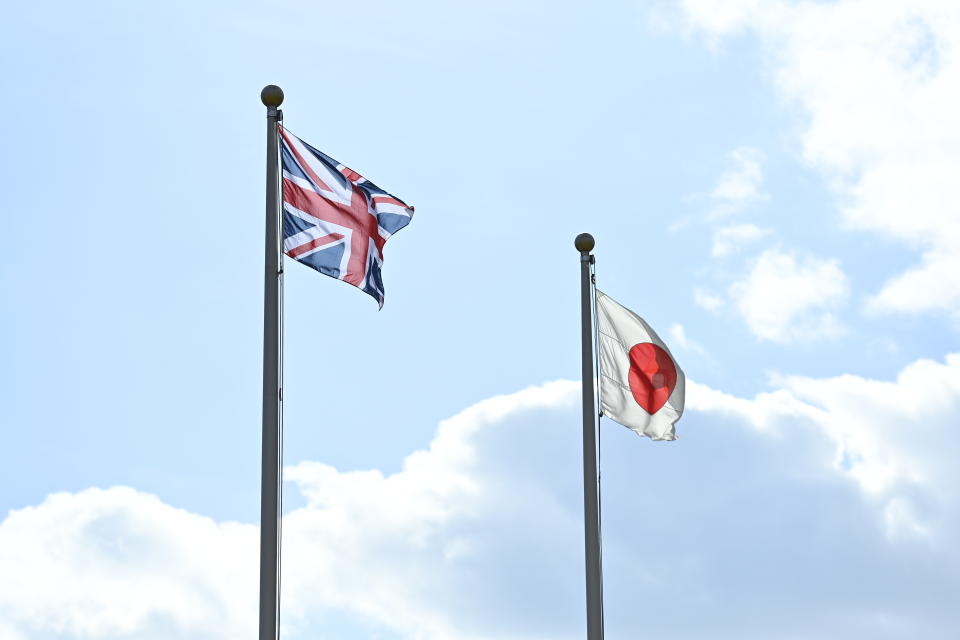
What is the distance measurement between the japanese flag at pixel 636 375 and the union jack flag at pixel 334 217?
4.82m

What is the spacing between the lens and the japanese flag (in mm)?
22031

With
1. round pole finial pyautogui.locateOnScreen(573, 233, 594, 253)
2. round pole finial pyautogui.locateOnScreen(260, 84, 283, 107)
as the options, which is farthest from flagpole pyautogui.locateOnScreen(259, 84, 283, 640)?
round pole finial pyautogui.locateOnScreen(573, 233, 594, 253)

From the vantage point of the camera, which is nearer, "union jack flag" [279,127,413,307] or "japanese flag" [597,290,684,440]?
"union jack flag" [279,127,413,307]

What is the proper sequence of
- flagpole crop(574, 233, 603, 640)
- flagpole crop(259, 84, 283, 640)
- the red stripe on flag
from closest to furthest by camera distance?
1. flagpole crop(259, 84, 283, 640)
2. the red stripe on flag
3. flagpole crop(574, 233, 603, 640)

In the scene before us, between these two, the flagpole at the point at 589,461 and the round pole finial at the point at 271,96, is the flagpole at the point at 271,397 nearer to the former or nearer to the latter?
the round pole finial at the point at 271,96

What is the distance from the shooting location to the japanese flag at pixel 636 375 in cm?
2203

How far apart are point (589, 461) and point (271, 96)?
7.24 metres

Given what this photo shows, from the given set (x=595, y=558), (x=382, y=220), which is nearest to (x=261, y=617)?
(x=382, y=220)

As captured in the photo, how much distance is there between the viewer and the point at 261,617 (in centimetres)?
1479

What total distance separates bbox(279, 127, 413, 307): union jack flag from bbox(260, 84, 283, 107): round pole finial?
1.02 ft

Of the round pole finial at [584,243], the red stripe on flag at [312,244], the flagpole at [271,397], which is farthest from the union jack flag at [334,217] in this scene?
the round pole finial at [584,243]

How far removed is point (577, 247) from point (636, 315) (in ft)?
4.74

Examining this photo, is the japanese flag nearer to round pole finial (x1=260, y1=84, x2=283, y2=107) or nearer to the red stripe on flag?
the red stripe on flag

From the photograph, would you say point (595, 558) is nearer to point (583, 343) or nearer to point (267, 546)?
point (583, 343)
